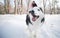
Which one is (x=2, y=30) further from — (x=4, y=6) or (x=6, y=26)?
(x=4, y=6)

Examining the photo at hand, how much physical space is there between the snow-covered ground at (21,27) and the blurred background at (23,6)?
0.06 metres

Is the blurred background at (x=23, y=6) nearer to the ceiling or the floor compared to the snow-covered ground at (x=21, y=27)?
nearer to the ceiling

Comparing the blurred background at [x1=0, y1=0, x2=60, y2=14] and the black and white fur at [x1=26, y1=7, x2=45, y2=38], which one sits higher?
the blurred background at [x1=0, y1=0, x2=60, y2=14]

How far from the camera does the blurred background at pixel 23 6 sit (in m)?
1.46

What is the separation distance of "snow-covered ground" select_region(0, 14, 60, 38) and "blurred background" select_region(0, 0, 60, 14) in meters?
0.06

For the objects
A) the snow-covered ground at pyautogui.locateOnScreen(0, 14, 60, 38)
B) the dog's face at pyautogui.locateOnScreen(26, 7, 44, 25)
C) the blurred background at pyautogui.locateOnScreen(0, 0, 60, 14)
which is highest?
the blurred background at pyautogui.locateOnScreen(0, 0, 60, 14)

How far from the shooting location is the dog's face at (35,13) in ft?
4.73

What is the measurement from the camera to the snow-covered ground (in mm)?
1430

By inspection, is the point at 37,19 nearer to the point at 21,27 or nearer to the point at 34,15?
the point at 34,15

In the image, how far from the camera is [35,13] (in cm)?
144

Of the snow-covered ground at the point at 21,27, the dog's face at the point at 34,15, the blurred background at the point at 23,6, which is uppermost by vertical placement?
the blurred background at the point at 23,6

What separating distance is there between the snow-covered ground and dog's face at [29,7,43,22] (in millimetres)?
87

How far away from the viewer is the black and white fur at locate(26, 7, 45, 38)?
144 cm

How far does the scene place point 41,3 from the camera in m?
1.46
